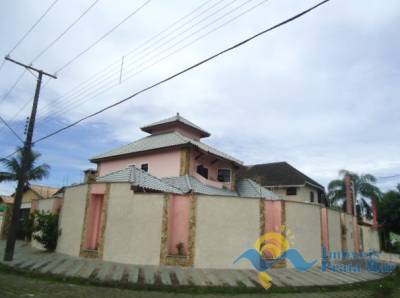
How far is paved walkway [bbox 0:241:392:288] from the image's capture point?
40.3 ft

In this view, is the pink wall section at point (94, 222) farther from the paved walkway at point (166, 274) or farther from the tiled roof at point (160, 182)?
the tiled roof at point (160, 182)

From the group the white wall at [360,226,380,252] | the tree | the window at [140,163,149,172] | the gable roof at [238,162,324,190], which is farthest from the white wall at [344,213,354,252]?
the tree

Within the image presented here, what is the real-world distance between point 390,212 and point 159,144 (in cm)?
2998

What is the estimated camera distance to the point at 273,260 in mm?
15898

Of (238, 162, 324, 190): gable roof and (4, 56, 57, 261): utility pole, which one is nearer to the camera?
(4, 56, 57, 261): utility pole

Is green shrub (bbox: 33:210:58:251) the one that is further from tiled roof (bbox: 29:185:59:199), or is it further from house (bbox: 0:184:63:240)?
tiled roof (bbox: 29:185:59:199)

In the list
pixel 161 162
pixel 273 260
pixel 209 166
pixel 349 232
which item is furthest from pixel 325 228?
pixel 161 162

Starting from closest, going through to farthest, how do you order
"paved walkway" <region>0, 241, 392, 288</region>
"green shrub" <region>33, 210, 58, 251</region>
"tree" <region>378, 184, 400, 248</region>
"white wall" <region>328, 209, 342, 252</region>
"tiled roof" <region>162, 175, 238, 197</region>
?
"paved walkway" <region>0, 241, 392, 288</region>
"green shrub" <region>33, 210, 58, 251</region>
"tiled roof" <region>162, 175, 238, 197</region>
"white wall" <region>328, 209, 342, 252</region>
"tree" <region>378, 184, 400, 248</region>

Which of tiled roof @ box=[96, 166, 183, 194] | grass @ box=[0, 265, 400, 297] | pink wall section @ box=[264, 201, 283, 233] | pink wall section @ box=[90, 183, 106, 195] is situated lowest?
grass @ box=[0, 265, 400, 297]

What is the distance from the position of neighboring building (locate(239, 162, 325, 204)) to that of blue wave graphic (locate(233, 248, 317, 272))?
536 inches

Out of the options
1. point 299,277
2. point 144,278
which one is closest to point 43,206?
point 144,278

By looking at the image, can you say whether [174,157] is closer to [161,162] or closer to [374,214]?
[161,162]

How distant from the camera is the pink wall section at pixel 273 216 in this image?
54.7 feet

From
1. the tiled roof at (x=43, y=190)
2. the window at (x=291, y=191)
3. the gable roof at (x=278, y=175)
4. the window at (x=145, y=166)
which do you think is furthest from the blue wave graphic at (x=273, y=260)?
the tiled roof at (x=43, y=190)
